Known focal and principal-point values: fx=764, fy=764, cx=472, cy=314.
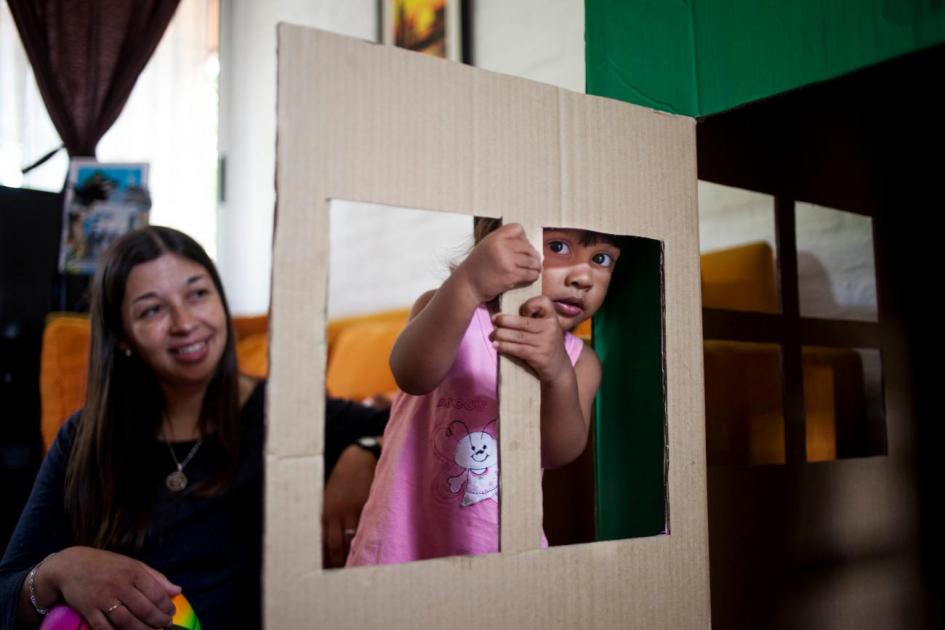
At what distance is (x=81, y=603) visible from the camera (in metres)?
0.75

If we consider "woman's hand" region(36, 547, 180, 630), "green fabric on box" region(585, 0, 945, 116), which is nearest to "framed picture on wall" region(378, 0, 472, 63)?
"green fabric on box" region(585, 0, 945, 116)

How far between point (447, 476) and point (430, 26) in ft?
5.75

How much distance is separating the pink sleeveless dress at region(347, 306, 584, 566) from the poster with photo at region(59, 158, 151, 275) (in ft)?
5.94

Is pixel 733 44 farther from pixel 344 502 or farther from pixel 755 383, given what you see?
pixel 344 502

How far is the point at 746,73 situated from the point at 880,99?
432 millimetres

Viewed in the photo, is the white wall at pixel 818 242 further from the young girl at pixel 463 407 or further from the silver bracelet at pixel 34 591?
the silver bracelet at pixel 34 591

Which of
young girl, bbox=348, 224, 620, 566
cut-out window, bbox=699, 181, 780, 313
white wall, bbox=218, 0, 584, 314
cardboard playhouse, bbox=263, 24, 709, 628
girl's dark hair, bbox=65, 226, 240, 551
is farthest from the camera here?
white wall, bbox=218, 0, 584, 314

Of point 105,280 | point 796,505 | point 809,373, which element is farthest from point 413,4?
point 796,505

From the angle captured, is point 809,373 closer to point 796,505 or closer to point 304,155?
point 796,505

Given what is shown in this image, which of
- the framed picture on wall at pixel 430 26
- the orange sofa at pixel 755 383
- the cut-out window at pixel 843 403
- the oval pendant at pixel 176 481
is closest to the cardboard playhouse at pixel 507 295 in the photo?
the orange sofa at pixel 755 383

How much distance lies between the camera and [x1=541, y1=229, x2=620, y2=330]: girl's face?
2.22 feet

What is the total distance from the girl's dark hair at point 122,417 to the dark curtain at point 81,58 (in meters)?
2.16

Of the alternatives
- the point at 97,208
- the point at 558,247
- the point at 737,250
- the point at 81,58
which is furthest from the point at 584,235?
the point at 81,58

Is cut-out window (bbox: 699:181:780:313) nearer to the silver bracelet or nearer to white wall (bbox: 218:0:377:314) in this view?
the silver bracelet
